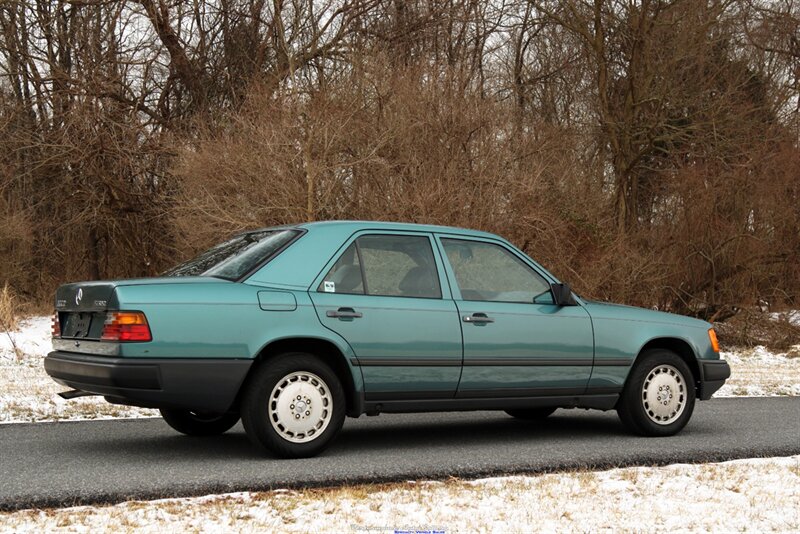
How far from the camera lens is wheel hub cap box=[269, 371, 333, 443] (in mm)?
6676

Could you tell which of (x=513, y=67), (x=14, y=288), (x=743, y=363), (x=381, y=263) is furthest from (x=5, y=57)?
(x=381, y=263)

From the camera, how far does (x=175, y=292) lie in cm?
650

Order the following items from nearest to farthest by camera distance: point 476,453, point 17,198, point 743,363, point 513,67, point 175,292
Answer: point 175,292
point 476,453
point 743,363
point 17,198
point 513,67

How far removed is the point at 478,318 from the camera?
750 cm

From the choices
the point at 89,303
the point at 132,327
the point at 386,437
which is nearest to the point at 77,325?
the point at 89,303

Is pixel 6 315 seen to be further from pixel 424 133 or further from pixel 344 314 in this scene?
pixel 344 314

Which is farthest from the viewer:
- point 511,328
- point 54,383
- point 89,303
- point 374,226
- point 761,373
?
point 761,373

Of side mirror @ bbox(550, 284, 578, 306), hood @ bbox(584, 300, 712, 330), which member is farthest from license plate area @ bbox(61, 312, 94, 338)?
hood @ bbox(584, 300, 712, 330)

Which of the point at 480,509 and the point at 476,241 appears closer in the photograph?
the point at 480,509

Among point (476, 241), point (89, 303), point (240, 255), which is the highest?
point (476, 241)

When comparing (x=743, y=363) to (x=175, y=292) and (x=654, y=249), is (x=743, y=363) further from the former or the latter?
(x=175, y=292)

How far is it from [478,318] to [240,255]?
179 cm

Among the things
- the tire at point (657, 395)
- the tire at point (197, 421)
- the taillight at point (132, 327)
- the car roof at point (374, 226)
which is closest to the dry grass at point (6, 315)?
the tire at point (197, 421)

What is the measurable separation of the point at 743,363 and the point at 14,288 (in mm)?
16924
